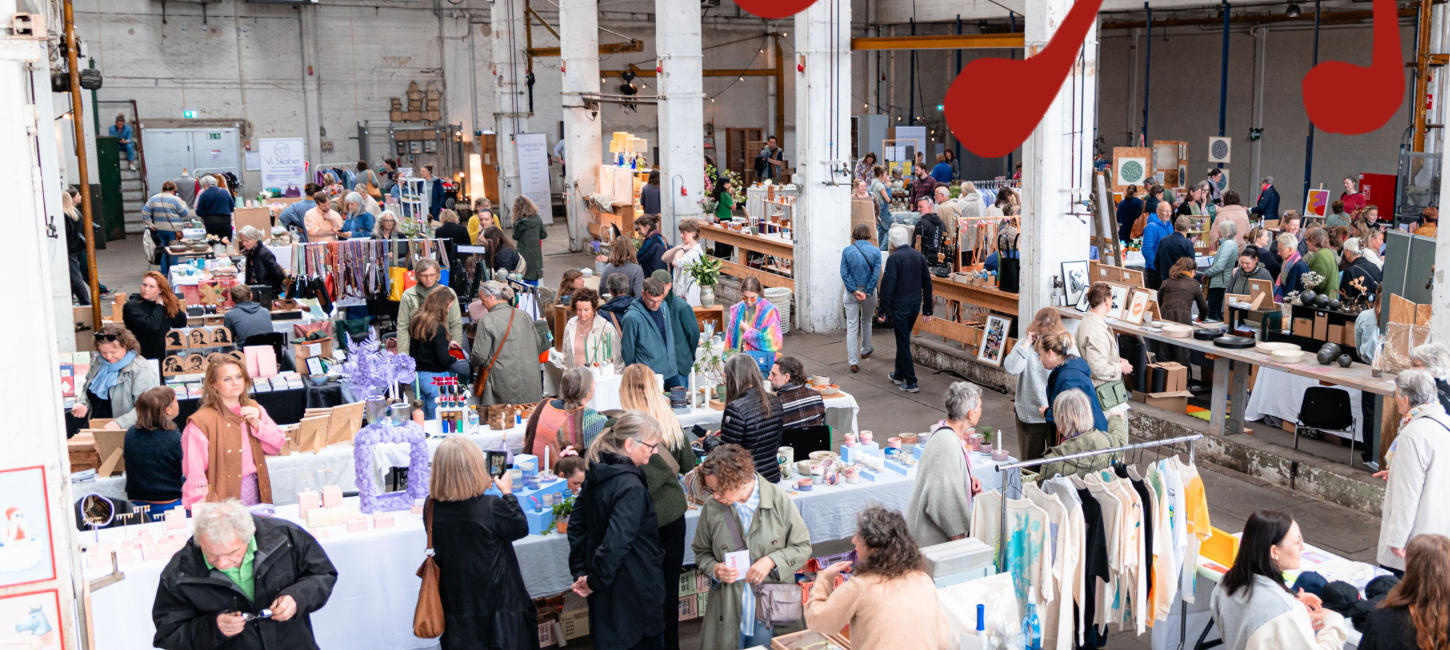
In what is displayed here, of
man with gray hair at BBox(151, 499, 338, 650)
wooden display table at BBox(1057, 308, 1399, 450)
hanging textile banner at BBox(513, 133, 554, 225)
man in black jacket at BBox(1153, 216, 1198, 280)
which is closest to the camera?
man with gray hair at BBox(151, 499, 338, 650)

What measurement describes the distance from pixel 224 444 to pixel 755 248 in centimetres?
898

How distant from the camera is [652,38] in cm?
2444

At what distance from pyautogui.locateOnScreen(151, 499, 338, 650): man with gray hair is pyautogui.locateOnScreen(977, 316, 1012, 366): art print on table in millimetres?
6958

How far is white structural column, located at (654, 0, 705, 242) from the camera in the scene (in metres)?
13.9

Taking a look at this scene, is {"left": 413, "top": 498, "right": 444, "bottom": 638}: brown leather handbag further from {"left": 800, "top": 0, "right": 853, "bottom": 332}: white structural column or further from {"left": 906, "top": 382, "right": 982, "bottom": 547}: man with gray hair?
{"left": 800, "top": 0, "right": 853, "bottom": 332}: white structural column

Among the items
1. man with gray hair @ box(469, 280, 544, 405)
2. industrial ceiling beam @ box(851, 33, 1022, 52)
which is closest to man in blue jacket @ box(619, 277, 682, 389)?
man with gray hair @ box(469, 280, 544, 405)

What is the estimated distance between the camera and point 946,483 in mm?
4773

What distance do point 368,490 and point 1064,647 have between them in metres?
3.04

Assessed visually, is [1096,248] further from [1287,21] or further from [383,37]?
[383,37]

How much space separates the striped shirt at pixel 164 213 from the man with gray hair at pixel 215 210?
276mm

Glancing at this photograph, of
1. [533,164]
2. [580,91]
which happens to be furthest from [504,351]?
[533,164]

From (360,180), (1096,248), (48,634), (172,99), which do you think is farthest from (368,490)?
(172,99)

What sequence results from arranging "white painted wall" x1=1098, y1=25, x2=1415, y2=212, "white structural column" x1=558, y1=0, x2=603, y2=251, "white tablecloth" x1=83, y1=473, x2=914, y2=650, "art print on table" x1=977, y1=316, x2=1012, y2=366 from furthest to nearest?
"white painted wall" x1=1098, y1=25, x2=1415, y2=212
"white structural column" x1=558, y1=0, x2=603, y2=251
"art print on table" x1=977, y1=316, x2=1012, y2=366
"white tablecloth" x1=83, y1=473, x2=914, y2=650
